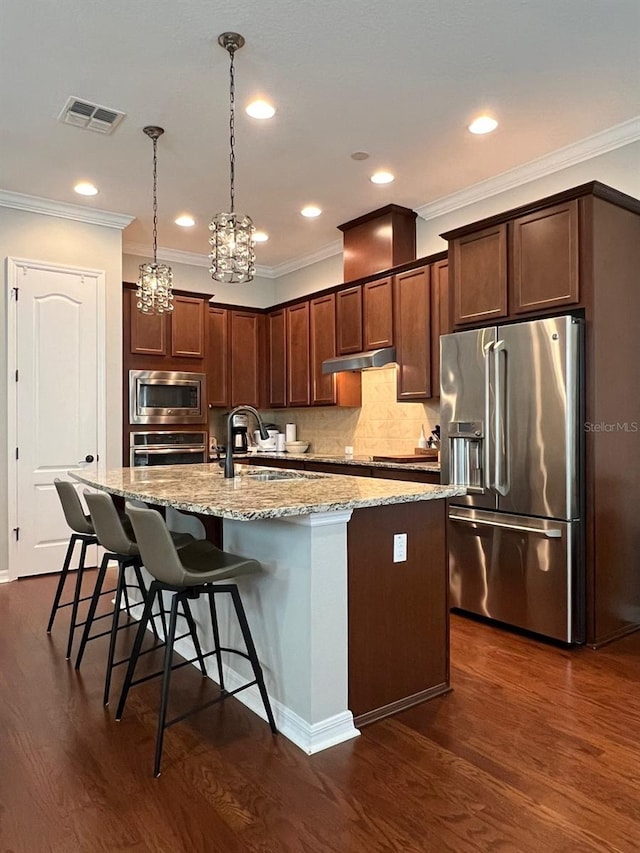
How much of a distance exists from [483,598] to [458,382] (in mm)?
1368

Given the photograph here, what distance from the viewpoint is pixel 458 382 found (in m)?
3.89

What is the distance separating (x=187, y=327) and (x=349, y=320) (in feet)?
5.31

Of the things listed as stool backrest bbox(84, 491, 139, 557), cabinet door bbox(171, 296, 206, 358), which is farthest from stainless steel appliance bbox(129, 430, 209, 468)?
stool backrest bbox(84, 491, 139, 557)

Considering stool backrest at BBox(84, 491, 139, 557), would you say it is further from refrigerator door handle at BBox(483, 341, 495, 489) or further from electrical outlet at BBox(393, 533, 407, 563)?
refrigerator door handle at BBox(483, 341, 495, 489)

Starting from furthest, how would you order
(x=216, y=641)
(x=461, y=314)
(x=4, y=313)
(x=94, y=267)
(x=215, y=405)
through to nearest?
1. (x=215, y=405)
2. (x=94, y=267)
3. (x=4, y=313)
4. (x=461, y=314)
5. (x=216, y=641)

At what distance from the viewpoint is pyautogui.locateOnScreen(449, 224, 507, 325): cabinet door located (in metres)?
3.74

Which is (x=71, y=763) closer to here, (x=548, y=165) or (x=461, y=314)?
(x=461, y=314)

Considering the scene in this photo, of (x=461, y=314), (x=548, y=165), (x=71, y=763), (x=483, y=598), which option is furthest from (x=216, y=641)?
(x=548, y=165)

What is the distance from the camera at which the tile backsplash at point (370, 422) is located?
5.42 meters

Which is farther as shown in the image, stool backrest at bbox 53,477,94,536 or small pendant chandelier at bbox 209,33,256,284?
stool backrest at bbox 53,477,94,536

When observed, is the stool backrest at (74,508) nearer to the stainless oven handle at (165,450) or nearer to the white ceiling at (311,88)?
the stainless oven handle at (165,450)

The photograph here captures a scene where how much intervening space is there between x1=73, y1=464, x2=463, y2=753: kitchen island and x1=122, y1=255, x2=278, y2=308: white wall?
3970 mm

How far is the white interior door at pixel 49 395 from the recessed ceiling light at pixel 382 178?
250cm

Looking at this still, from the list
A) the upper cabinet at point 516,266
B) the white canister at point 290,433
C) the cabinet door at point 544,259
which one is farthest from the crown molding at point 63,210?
the cabinet door at point 544,259
